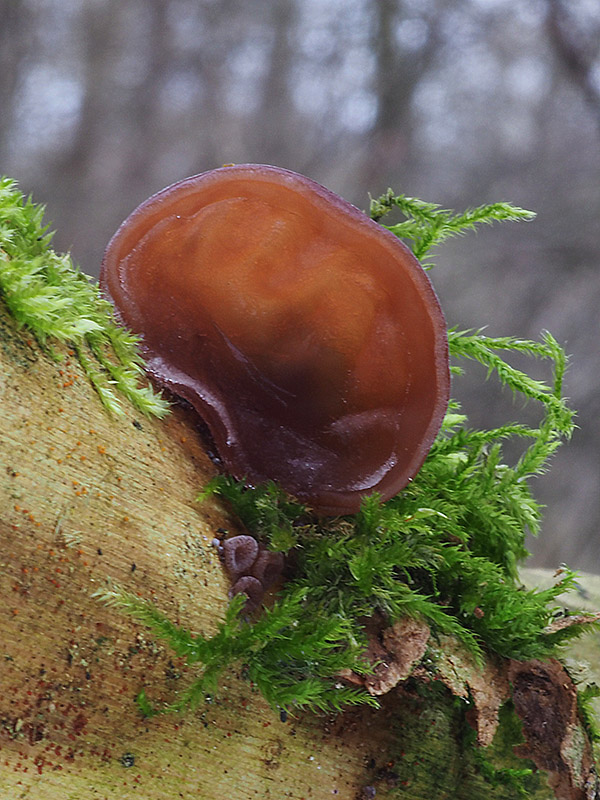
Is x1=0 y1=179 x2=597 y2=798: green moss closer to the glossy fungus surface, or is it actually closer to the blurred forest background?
the glossy fungus surface

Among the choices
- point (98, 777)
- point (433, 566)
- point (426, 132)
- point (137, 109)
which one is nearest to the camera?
point (98, 777)

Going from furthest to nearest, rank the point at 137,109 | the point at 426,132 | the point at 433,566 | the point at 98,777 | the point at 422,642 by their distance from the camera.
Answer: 1. the point at 137,109
2. the point at 426,132
3. the point at 433,566
4. the point at 422,642
5. the point at 98,777

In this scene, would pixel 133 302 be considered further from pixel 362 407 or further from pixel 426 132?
pixel 426 132

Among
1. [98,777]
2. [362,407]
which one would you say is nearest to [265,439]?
[362,407]

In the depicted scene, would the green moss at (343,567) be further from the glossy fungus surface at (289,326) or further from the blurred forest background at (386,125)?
the blurred forest background at (386,125)

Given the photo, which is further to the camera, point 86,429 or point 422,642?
point 422,642

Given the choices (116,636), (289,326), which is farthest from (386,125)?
(116,636)

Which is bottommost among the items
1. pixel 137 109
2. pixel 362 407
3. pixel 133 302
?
pixel 137 109
